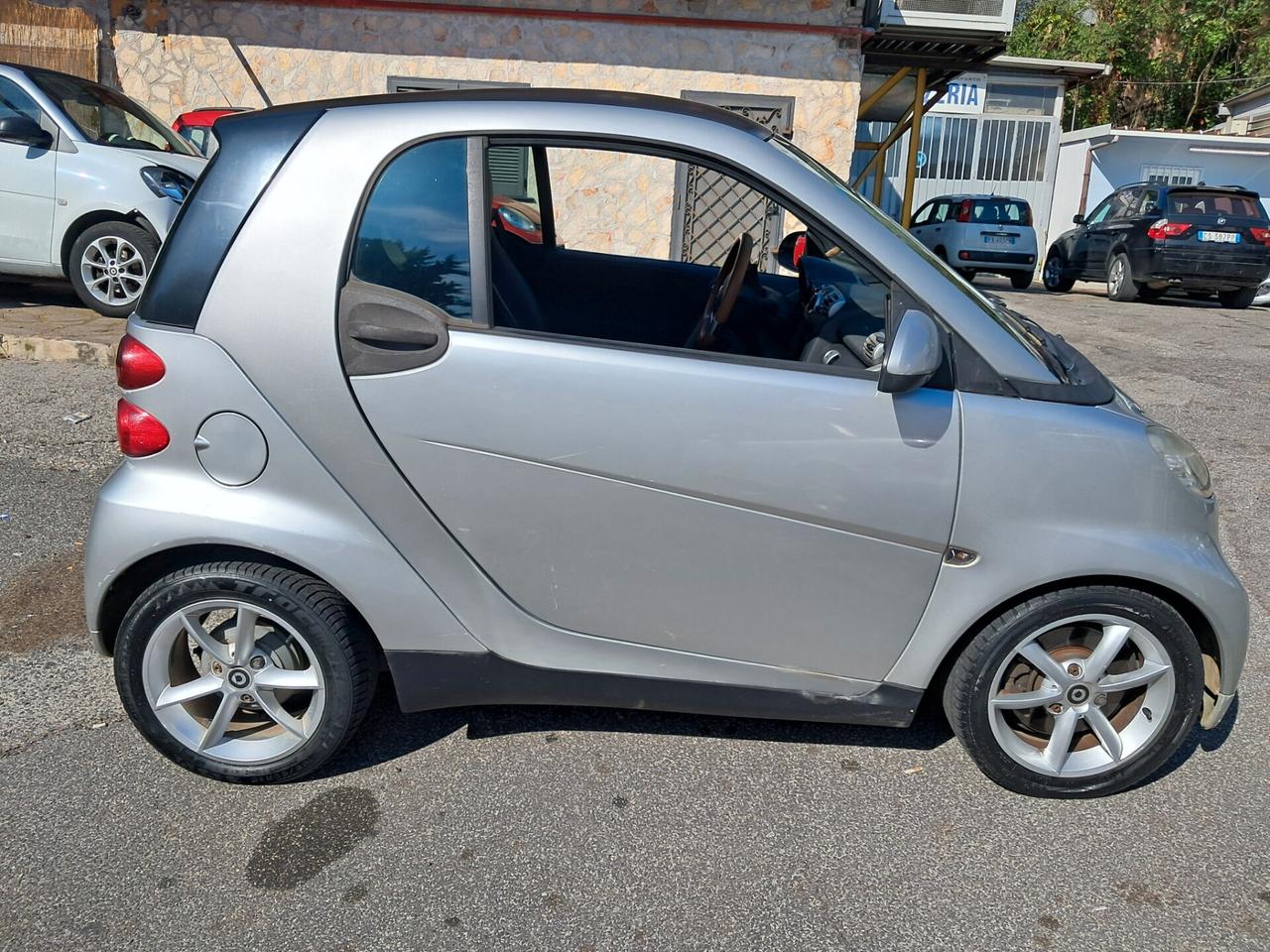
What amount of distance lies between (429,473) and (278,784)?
3.28 ft

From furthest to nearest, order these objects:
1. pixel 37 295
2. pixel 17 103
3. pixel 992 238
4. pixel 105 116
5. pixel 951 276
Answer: pixel 992 238
pixel 37 295
pixel 105 116
pixel 17 103
pixel 951 276

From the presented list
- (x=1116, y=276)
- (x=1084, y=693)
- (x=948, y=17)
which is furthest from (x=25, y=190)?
(x=1116, y=276)

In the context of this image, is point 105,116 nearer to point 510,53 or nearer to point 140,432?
point 510,53

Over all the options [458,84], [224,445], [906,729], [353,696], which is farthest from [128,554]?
[458,84]

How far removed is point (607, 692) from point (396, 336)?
3.54 ft

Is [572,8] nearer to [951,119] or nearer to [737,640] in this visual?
[737,640]

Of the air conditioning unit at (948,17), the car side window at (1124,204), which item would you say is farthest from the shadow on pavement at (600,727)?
the car side window at (1124,204)

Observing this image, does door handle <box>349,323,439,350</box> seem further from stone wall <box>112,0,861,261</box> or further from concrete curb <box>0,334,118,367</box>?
stone wall <box>112,0,861,261</box>

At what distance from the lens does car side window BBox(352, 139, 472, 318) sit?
254cm

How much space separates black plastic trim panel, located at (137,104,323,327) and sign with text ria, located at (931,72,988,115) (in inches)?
950

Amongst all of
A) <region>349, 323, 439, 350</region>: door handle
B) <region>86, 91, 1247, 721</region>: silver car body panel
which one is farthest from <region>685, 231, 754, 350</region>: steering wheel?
<region>349, 323, 439, 350</region>: door handle

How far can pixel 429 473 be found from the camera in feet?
8.27

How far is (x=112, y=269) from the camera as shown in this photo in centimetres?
748

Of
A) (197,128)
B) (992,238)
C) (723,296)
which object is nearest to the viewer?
(723,296)
